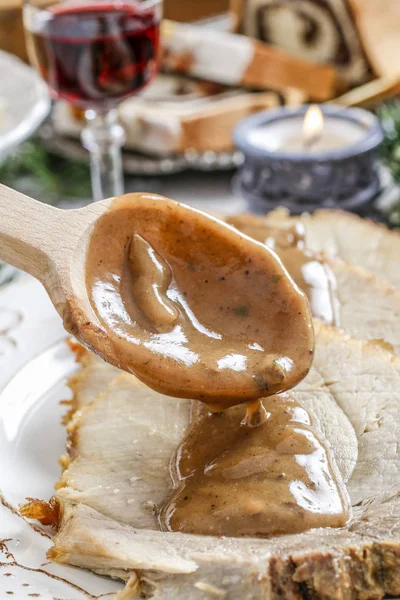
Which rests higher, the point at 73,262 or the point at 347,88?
the point at 73,262

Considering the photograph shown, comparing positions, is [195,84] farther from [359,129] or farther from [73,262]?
[73,262]

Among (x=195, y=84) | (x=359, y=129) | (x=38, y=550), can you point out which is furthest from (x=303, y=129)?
(x=38, y=550)

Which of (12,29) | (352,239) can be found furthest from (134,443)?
(12,29)

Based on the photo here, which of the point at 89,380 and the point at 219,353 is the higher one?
the point at 219,353

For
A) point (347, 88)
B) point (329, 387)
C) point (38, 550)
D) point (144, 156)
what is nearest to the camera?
point (38, 550)

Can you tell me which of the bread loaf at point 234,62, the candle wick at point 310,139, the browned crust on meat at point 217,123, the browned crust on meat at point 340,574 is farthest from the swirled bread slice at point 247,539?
the bread loaf at point 234,62

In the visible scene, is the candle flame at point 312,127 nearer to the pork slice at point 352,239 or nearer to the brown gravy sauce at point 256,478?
the pork slice at point 352,239

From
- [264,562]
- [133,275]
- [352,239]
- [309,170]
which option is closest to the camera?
[264,562]

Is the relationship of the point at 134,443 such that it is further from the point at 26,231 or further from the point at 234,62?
the point at 234,62
